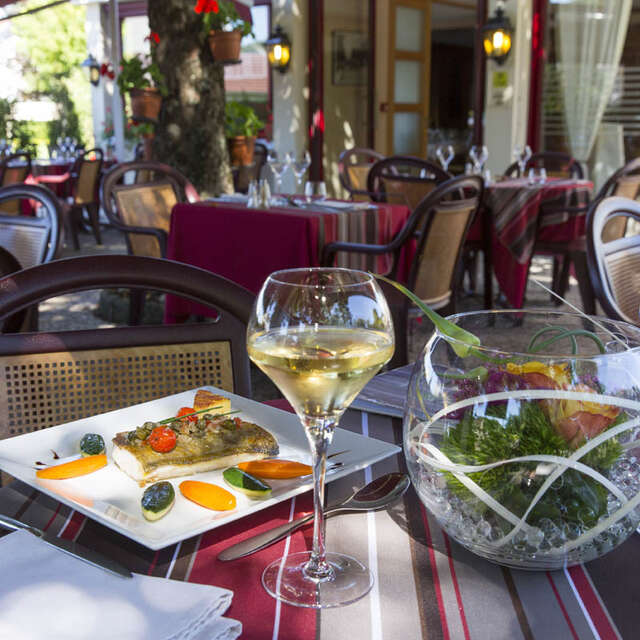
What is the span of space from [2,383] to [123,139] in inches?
374

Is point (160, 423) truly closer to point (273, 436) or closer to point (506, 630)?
point (273, 436)

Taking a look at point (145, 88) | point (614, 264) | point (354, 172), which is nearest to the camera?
point (614, 264)

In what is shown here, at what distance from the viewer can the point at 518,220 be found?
4727mm

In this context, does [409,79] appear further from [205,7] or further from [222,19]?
[205,7]

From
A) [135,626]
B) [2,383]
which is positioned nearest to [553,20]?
[2,383]

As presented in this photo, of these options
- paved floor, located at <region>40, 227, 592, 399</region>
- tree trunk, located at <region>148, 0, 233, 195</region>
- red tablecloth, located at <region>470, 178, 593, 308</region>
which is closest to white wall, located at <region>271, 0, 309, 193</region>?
paved floor, located at <region>40, 227, 592, 399</region>

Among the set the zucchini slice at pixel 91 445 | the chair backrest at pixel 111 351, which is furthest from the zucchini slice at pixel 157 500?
the chair backrest at pixel 111 351

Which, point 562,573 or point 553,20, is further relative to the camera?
point 553,20

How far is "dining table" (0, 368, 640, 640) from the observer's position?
547 mm

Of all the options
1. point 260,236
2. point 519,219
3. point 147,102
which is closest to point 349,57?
point 147,102

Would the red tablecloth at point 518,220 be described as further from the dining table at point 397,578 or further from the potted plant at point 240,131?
the dining table at point 397,578

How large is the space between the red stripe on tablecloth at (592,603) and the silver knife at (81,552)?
32 centimetres

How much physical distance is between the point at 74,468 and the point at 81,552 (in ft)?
0.51

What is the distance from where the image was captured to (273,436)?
0.81m
